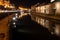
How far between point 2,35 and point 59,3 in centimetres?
2352

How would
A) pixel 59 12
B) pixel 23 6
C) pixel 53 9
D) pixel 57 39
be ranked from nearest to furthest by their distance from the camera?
pixel 57 39, pixel 59 12, pixel 53 9, pixel 23 6

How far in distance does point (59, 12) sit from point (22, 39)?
18277 millimetres

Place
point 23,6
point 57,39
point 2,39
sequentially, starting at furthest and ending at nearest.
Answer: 1. point 23,6
2. point 57,39
3. point 2,39

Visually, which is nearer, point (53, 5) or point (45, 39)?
point (45, 39)

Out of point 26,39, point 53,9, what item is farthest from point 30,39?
point 53,9

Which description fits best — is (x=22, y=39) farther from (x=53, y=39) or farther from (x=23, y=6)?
(x=23, y=6)

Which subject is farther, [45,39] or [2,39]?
[45,39]

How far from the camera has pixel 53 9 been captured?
30.5 m

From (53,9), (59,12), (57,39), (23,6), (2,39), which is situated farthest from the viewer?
(23,6)

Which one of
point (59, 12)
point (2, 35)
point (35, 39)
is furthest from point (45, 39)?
point (59, 12)

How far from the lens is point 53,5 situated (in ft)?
102

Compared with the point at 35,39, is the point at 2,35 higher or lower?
higher

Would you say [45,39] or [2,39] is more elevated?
[2,39]

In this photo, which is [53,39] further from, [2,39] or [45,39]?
[2,39]
